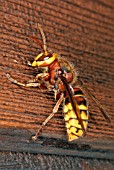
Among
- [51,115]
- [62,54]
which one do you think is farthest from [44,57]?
[51,115]

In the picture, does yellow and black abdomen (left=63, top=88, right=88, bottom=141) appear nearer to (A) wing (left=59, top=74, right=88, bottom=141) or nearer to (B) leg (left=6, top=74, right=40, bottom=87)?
(A) wing (left=59, top=74, right=88, bottom=141)

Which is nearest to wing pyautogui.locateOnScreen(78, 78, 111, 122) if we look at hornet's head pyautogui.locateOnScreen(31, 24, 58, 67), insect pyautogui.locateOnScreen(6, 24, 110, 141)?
insect pyautogui.locateOnScreen(6, 24, 110, 141)

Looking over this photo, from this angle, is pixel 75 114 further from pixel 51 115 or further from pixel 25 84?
pixel 25 84

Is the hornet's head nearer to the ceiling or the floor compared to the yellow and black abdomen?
nearer to the ceiling

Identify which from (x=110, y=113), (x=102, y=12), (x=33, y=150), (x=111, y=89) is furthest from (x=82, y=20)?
(x=33, y=150)

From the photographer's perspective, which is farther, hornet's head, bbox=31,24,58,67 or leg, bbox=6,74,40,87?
hornet's head, bbox=31,24,58,67

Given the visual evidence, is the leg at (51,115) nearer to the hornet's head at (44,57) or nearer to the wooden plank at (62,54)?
the wooden plank at (62,54)

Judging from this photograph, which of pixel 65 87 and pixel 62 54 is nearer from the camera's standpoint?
pixel 65 87
